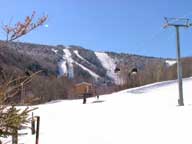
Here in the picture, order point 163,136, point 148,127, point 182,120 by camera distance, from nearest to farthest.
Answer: point 163,136
point 148,127
point 182,120

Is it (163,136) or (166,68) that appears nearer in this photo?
(163,136)

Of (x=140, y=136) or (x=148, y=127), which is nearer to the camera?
(x=140, y=136)

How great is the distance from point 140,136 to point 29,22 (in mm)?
11564

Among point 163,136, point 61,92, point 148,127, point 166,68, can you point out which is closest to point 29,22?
point 163,136

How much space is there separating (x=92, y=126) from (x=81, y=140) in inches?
157

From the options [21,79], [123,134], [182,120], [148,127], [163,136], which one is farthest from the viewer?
[182,120]

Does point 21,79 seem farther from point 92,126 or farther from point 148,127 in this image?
point 92,126

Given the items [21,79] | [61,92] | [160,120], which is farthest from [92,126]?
[61,92]

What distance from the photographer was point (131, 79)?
2876 inches

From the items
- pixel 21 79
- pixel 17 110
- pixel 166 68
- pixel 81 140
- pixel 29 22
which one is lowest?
pixel 81 140

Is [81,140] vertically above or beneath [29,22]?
beneath

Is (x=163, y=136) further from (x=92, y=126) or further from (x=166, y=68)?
(x=166, y=68)

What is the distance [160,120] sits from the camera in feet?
60.1

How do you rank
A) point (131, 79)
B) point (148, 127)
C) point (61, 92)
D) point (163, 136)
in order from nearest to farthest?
point (163, 136) < point (148, 127) < point (131, 79) < point (61, 92)
